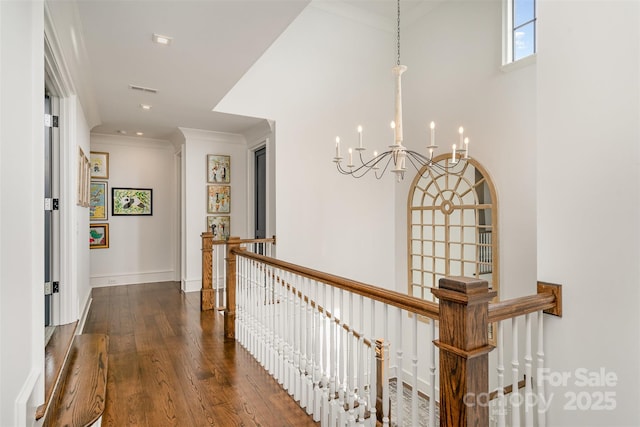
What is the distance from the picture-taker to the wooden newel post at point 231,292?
353cm

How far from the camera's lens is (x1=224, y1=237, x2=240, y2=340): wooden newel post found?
353 cm

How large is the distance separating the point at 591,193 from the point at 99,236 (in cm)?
649

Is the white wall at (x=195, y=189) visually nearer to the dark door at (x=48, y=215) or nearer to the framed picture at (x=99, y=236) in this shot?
the framed picture at (x=99, y=236)

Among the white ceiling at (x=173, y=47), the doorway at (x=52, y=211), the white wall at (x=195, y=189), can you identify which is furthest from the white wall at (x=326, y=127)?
the doorway at (x=52, y=211)

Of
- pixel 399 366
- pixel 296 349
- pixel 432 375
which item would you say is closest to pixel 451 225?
pixel 296 349

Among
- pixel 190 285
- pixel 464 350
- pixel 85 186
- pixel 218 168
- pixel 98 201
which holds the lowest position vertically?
pixel 190 285

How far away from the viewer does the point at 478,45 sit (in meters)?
4.66

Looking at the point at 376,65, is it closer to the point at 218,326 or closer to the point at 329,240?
the point at 329,240

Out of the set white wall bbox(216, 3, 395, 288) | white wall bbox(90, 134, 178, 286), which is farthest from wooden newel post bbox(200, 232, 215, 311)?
white wall bbox(90, 134, 178, 286)

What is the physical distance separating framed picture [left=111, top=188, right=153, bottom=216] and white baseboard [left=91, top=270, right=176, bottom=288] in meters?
1.05

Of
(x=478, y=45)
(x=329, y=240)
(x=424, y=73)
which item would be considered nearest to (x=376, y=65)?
(x=424, y=73)

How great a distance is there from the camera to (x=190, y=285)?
5555 mm

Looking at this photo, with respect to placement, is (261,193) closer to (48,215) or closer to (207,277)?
(207,277)
